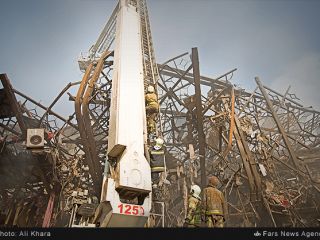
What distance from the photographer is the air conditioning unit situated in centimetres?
832

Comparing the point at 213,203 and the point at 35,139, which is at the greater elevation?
the point at 35,139

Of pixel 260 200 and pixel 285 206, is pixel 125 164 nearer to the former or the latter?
pixel 260 200

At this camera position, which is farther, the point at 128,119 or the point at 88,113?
the point at 88,113

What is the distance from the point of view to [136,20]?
8.70 metres

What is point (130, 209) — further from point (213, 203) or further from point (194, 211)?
point (213, 203)

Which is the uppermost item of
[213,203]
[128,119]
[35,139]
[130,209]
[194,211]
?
[35,139]

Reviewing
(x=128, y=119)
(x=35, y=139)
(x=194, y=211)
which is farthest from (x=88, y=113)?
(x=194, y=211)

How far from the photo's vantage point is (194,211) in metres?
6.10

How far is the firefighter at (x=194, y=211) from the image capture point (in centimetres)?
598

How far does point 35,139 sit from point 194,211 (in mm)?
5585

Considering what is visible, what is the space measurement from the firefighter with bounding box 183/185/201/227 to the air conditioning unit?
520 cm

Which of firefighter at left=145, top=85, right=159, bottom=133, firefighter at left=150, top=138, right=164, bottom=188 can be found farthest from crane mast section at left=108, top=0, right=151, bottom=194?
firefighter at left=145, top=85, right=159, bottom=133

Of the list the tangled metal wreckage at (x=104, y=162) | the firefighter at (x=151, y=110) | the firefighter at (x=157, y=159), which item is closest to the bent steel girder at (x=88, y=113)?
the tangled metal wreckage at (x=104, y=162)
